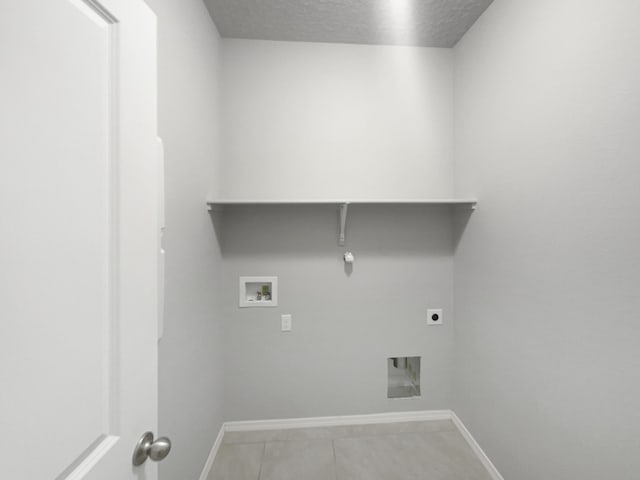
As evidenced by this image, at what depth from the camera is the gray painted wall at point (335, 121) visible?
1.94 m

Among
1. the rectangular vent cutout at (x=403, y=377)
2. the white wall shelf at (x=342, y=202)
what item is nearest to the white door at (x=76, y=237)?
the white wall shelf at (x=342, y=202)

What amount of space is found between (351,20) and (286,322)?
2.00m

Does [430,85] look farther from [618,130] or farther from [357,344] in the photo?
[357,344]

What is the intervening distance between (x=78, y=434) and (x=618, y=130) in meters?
1.69

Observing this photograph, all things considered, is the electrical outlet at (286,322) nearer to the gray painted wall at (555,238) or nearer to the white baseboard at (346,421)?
the white baseboard at (346,421)

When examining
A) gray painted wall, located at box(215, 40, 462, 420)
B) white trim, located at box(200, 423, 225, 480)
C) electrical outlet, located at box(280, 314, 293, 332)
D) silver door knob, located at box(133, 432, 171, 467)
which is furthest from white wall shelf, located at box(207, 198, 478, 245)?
white trim, located at box(200, 423, 225, 480)

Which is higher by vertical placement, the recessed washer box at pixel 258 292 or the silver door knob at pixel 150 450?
the recessed washer box at pixel 258 292

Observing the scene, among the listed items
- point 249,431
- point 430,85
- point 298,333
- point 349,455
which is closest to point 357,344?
point 298,333

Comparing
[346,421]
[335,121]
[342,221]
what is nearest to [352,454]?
[346,421]

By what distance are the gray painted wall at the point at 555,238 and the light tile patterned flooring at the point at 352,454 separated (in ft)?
0.71

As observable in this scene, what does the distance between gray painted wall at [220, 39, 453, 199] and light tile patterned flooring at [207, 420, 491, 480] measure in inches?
64.4

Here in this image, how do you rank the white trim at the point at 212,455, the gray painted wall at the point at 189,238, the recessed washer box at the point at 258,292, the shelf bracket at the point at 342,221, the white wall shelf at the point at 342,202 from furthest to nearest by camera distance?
the recessed washer box at the point at 258,292 → the shelf bracket at the point at 342,221 → the white wall shelf at the point at 342,202 → the white trim at the point at 212,455 → the gray painted wall at the point at 189,238

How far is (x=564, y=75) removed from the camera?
1167mm

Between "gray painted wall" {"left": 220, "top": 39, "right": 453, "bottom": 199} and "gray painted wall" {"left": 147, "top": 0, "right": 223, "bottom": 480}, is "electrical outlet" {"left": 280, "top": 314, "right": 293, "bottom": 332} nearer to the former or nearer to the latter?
"gray painted wall" {"left": 147, "top": 0, "right": 223, "bottom": 480}
